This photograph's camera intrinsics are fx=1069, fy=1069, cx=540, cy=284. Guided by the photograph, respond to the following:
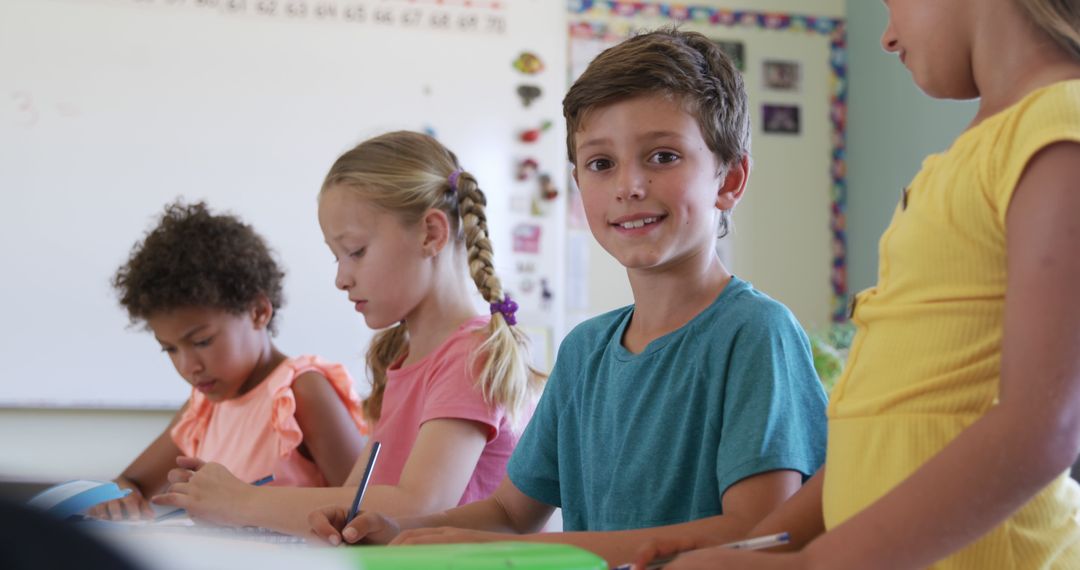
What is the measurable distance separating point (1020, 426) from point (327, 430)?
49.6 inches

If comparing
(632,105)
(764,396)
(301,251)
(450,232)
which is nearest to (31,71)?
(301,251)

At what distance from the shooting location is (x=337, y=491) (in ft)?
4.19

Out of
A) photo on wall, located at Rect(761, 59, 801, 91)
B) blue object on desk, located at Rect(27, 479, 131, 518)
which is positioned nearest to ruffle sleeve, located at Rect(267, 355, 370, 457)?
blue object on desk, located at Rect(27, 479, 131, 518)

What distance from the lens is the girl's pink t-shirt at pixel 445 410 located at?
50.8 inches

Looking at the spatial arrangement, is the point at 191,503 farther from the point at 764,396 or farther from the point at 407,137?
the point at 764,396

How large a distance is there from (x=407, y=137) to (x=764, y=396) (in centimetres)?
85

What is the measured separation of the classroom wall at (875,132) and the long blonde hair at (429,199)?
2161mm

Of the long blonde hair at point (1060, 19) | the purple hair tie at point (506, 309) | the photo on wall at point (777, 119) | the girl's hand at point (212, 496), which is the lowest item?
the girl's hand at point (212, 496)

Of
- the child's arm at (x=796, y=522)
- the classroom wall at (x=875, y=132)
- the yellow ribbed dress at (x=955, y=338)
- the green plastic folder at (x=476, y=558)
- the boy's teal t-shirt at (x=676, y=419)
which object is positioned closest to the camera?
the green plastic folder at (x=476, y=558)

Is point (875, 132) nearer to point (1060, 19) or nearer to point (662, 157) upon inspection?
point (662, 157)

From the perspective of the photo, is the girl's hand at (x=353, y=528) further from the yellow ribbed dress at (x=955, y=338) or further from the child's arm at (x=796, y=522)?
the yellow ribbed dress at (x=955, y=338)

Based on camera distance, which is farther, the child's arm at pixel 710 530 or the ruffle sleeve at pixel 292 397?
the ruffle sleeve at pixel 292 397

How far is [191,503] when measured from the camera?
49.4 inches

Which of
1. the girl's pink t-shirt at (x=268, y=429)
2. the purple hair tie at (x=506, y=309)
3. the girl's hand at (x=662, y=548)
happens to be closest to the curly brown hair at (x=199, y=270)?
the girl's pink t-shirt at (x=268, y=429)
